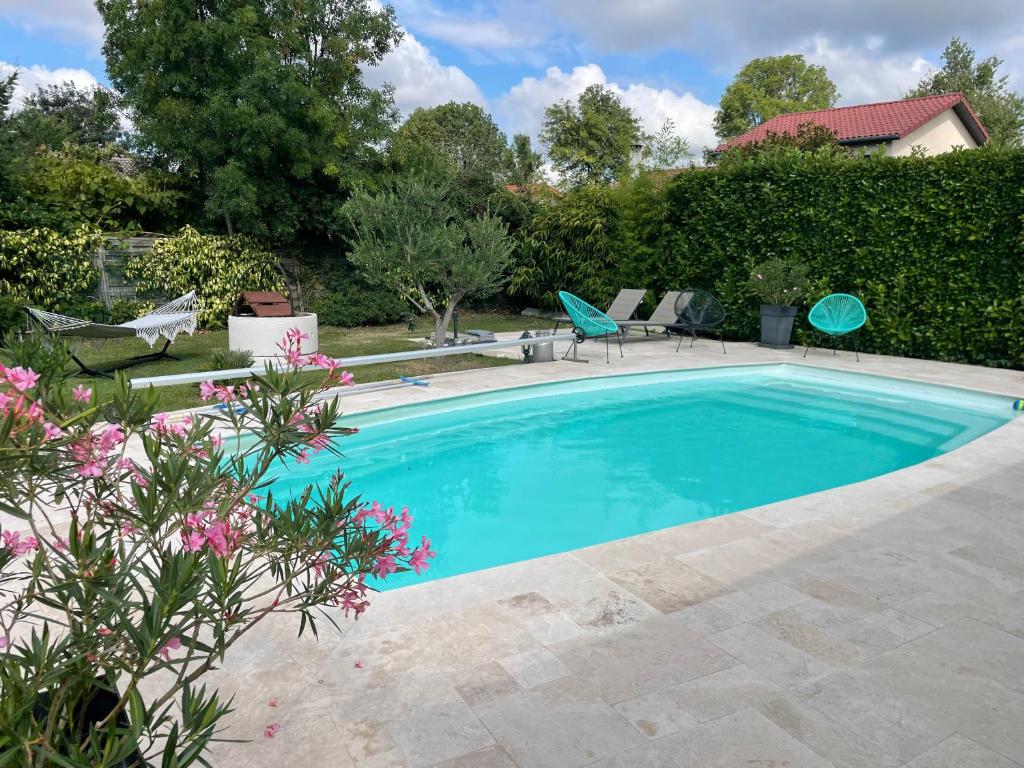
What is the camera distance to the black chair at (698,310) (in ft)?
34.8

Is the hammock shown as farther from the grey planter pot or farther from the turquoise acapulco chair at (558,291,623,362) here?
the grey planter pot

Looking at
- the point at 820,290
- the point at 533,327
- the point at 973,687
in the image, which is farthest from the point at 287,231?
the point at 973,687

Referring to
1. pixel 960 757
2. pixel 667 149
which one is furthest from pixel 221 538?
pixel 667 149

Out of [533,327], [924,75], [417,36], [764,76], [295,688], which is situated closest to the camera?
[295,688]

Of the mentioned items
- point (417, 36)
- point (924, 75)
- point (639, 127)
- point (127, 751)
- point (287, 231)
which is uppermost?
point (924, 75)

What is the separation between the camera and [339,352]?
9.66 m

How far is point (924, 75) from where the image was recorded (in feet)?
133

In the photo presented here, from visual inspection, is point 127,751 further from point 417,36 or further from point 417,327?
point 417,36

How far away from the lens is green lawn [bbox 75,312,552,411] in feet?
25.1

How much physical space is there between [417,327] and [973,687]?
37.5ft

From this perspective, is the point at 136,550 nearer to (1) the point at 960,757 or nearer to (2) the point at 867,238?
(1) the point at 960,757

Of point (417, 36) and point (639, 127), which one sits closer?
point (417, 36)

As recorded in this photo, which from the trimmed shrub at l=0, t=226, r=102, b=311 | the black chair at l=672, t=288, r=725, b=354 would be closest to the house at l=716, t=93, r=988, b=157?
the black chair at l=672, t=288, r=725, b=354

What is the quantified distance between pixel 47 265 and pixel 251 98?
4.03 m
